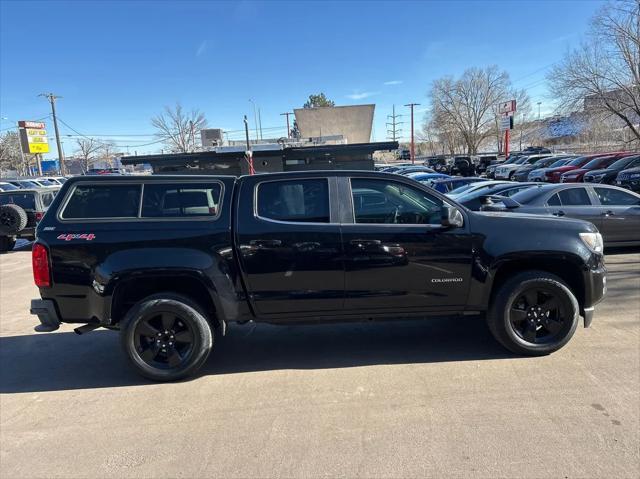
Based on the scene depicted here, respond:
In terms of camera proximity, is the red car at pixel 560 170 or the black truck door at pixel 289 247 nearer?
the black truck door at pixel 289 247

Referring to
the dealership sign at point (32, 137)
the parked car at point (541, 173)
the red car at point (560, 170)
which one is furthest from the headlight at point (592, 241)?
the dealership sign at point (32, 137)

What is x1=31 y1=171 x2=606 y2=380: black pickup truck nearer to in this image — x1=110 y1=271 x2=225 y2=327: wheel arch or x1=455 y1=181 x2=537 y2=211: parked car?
x1=110 y1=271 x2=225 y2=327: wheel arch

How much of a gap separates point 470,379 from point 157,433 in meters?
2.59

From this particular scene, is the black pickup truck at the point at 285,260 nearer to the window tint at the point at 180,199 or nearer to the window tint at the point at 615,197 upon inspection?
the window tint at the point at 180,199

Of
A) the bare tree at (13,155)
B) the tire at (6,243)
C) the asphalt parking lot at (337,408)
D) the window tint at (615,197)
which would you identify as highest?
the bare tree at (13,155)

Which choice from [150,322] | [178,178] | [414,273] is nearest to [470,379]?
[414,273]

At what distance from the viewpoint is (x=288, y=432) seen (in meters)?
3.08

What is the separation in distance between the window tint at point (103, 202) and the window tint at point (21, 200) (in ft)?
33.8

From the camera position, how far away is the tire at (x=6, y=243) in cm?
1205

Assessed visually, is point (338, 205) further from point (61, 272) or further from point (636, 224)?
point (636, 224)

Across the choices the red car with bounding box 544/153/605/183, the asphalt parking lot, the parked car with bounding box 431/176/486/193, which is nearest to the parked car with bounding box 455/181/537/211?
the parked car with bounding box 431/176/486/193

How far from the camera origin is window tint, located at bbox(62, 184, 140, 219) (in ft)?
12.7

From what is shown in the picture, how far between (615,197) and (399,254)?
719 cm

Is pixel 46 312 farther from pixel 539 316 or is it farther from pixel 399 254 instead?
pixel 539 316
